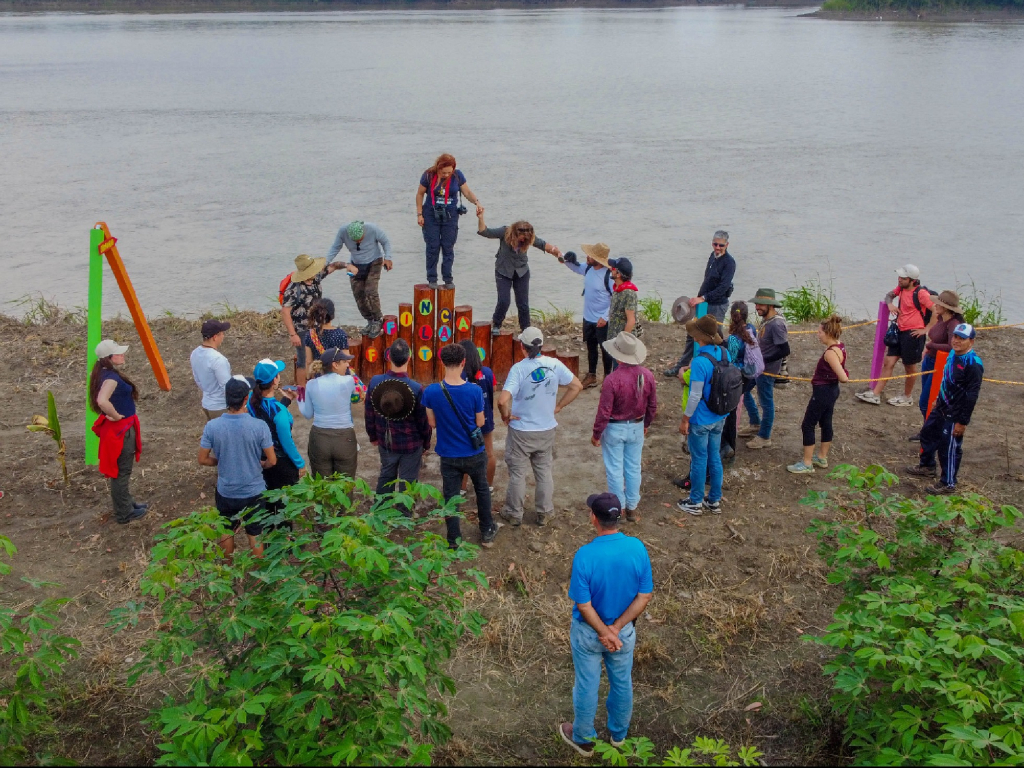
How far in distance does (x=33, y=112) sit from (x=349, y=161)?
1508cm

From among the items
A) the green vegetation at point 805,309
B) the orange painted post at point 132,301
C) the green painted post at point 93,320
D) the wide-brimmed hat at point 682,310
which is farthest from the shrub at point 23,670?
the green vegetation at point 805,309

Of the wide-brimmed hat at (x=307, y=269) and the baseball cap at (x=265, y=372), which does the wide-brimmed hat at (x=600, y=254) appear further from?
the baseball cap at (x=265, y=372)

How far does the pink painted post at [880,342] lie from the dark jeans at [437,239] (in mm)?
4437

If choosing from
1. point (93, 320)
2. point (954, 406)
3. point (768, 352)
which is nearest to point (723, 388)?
point (768, 352)

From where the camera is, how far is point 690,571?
21.4 feet

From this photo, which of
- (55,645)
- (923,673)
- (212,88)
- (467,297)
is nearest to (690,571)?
(923,673)

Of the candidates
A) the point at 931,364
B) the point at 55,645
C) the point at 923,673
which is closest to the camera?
the point at 923,673

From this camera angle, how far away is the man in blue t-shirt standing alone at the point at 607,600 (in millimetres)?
4559

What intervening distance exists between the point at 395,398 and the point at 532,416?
1.04 metres

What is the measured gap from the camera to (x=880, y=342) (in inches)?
373

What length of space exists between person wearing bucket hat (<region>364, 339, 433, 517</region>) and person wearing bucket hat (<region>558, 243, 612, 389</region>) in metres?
2.92

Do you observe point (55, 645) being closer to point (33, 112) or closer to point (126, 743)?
point (126, 743)

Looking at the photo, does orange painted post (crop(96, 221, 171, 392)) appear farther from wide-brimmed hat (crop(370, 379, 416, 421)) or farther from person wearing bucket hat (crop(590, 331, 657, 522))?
person wearing bucket hat (crop(590, 331, 657, 522))

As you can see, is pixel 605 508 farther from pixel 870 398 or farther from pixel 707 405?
pixel 870 398
